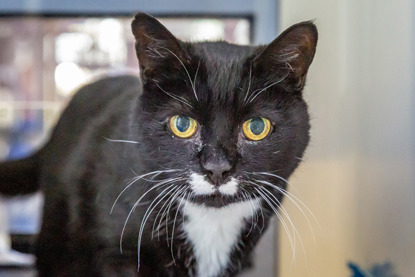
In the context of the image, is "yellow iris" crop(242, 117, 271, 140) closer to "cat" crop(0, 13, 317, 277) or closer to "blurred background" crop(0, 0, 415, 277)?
"cat" crop(0, 13, 317, 277)

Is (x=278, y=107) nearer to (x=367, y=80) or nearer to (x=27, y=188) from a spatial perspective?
(x=367, y=80)

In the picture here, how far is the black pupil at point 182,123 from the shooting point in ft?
2.69

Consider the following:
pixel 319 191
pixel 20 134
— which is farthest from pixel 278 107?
pixel 20 134

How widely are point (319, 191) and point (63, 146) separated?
617 millimetres

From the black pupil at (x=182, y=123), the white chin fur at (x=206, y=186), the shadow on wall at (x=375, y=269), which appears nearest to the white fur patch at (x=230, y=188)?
the white chin fur at (x=206, y=186)

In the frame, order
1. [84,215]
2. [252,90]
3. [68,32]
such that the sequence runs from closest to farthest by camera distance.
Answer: [252,90] < [84,215] < [68,32]

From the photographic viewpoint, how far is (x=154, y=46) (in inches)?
31.9

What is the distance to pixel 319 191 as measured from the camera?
883 mm

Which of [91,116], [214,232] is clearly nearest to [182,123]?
[214,232]

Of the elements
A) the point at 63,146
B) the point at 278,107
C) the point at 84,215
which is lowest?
the point at 84,215

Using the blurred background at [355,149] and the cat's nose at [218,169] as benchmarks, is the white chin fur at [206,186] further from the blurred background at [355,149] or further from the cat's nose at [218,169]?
the blurred background at [355,149]

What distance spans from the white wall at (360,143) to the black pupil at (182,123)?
0.22 meters

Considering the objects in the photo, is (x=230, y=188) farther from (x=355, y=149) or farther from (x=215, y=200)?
(x=355, y=149)

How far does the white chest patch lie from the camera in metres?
Answer: 0.92
